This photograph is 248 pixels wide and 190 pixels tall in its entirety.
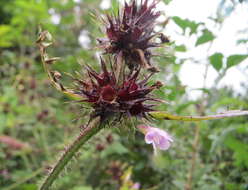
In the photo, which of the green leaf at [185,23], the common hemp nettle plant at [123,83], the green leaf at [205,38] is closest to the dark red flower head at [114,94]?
the common hemp nettle plant at [123,83]

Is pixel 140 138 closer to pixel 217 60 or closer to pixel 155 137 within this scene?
pixel 217 60

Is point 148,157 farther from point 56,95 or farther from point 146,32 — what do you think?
point 56,95

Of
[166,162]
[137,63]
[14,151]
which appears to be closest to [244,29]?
[166,162]

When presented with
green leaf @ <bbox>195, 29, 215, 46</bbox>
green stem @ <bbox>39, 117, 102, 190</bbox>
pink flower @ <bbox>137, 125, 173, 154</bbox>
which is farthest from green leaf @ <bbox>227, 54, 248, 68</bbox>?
green stem @ <bbox>39, 117, 102, 190</bbox>

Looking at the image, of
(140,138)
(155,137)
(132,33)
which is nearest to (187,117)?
(155,137)

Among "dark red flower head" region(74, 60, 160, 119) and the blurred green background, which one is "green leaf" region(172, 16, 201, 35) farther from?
"dark red flower head" region(74, 60, 160, 119)
